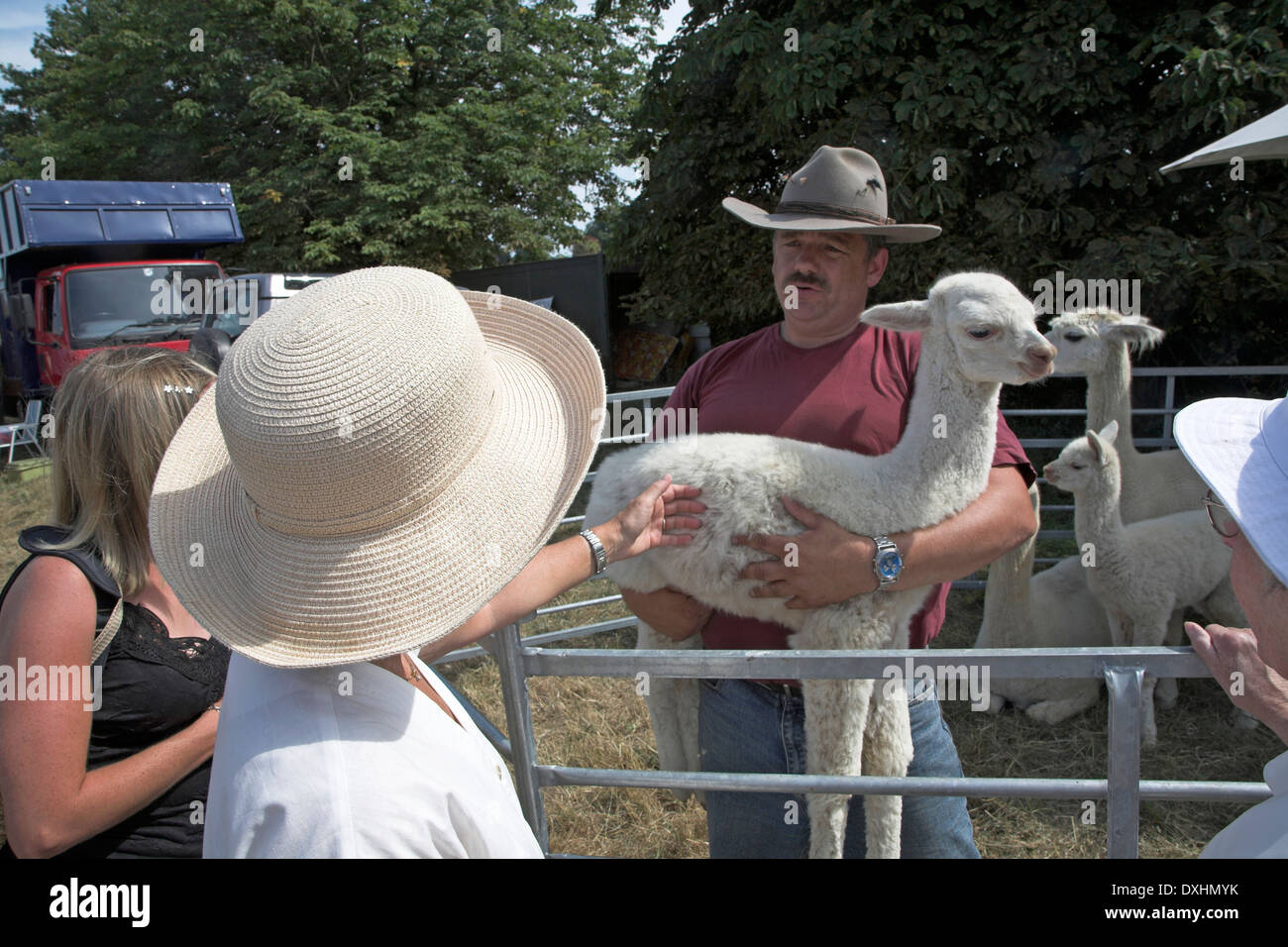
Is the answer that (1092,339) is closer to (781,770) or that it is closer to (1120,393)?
(1120,393)

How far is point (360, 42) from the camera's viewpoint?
2041cm

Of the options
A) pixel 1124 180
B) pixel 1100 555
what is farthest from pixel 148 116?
pixel 1100 555

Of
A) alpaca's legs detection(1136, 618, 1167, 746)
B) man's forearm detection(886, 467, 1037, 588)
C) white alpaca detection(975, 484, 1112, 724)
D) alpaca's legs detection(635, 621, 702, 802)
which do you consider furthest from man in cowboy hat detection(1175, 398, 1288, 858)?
alpaca's legs detection(1136, 618, 1167, 746)

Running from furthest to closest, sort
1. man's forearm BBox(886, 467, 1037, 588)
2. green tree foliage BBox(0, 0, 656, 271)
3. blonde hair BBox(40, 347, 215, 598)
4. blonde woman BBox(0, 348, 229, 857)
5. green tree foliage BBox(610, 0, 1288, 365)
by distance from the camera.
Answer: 1. green tree foliage BBox(0, 0, 656, 271)
2. green tree foliage BBox(610, 0, 1288, 365)
3. man's forearm BBox(886, 467, 1037, 588)
4. blonde hair BBox(40, 347, 215, 598)
5. blonde woman BBox(0, 348, 229, 857)

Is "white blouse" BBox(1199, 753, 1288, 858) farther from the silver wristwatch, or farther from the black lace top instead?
the black lace top

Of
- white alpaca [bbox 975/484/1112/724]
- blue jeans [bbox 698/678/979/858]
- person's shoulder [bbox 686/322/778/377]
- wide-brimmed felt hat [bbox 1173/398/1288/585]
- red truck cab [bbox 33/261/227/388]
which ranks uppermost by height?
red truck cab [bbox 33/261/227/388]

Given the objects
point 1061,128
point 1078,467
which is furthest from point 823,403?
point 1061,128

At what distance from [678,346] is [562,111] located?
8.28m

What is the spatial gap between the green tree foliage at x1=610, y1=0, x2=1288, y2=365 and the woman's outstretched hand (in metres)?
5.80

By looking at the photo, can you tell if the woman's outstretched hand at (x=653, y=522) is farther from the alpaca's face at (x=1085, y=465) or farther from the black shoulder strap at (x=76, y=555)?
the alpaca's face at (x=1085, y=465)

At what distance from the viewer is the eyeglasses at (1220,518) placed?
1273 millimetres

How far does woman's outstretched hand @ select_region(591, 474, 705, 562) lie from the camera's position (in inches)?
69.8

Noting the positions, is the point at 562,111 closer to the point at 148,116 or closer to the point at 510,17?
the point at 510,17
